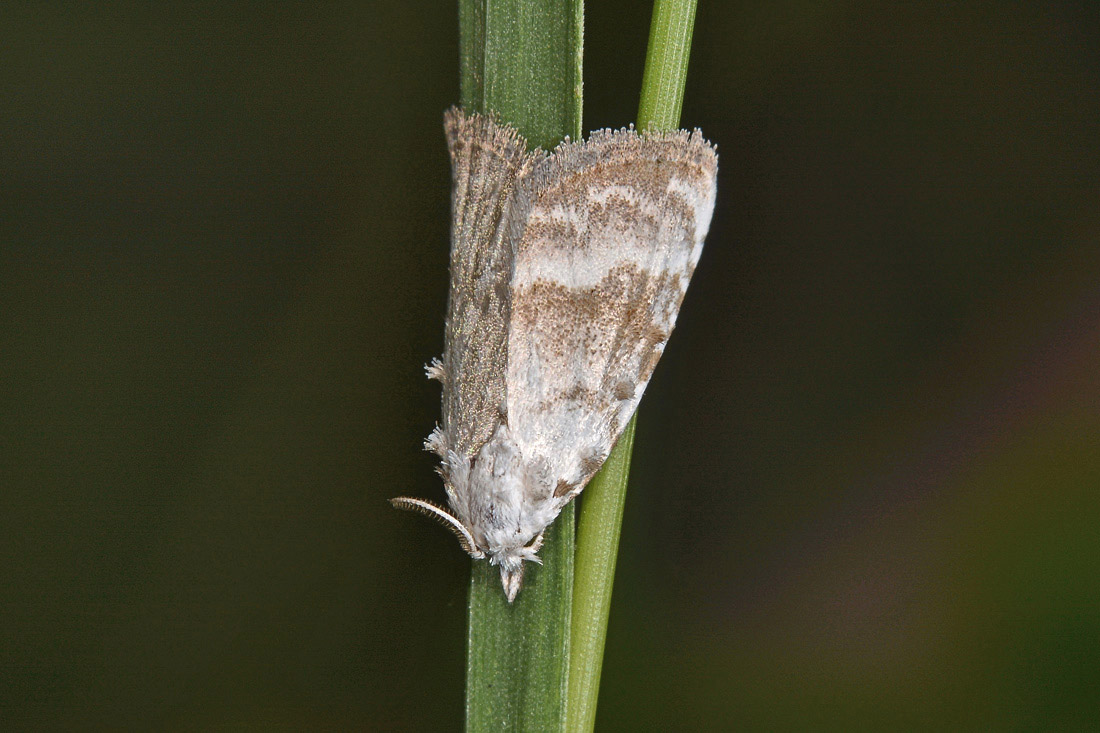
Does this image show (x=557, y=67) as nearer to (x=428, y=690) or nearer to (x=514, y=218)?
(x=514, y=218)

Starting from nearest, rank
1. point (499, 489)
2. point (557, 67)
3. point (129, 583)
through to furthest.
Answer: point (557, 67)
point (499, 489)
point (129, 583)

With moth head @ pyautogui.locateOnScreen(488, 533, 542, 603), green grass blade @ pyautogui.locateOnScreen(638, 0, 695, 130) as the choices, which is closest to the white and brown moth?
moth head @ pyautogui.locateOnScreen(488, 533, 542, 603)

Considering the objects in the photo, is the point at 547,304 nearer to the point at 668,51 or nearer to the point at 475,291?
the point at 475,291

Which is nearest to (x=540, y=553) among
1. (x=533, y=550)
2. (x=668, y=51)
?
(x=533, y=550)

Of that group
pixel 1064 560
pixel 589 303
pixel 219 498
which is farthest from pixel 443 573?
pixel 1064 560

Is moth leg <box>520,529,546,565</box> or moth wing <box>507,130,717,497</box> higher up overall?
moth wing <box>507,130,717,497</box>

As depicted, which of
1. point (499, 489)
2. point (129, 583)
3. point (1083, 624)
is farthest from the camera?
point (129, 583)

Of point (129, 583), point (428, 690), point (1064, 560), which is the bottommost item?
point (428, 690)

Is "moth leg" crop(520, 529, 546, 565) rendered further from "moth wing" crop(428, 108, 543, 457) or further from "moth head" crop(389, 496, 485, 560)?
"moth wing" crop(428, 108, 543, 457)
